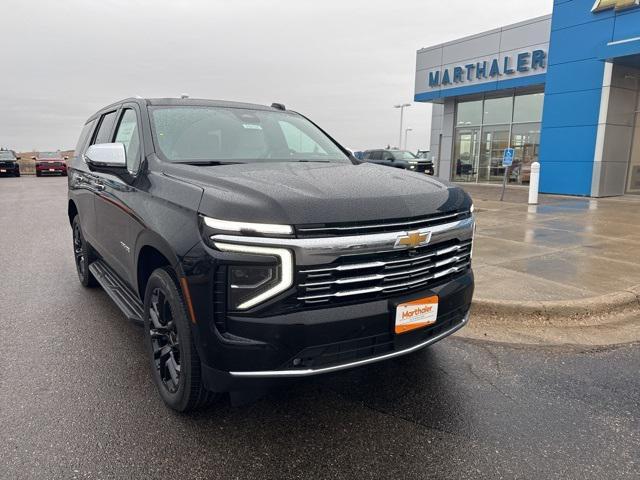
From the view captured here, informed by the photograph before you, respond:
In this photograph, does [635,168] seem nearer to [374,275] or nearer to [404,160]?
[404,160]

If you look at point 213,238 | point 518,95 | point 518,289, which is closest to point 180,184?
point 213,238

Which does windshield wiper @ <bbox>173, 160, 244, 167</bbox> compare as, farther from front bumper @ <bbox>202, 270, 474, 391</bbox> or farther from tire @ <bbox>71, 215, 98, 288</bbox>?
tire @ <bbox>71, 215, 98, 288</bbox>

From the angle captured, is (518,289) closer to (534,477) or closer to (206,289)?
(534,477)

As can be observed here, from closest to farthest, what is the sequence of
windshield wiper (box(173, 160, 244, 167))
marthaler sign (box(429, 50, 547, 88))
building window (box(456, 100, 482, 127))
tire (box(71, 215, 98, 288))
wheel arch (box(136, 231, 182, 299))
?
wheel arch (box(136, 231, 182, 299)) → windshield wiper (box(173, 160, 244, 167)) → tire (box(71, 215, 98, 288)) → marthaler sign (box(429, 50, 547, 88)) → building window (box(456, 100, 482, 127))

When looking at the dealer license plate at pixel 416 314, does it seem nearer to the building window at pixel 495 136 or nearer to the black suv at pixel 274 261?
the black suv at pixel 274 261

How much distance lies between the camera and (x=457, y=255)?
10.0 feet

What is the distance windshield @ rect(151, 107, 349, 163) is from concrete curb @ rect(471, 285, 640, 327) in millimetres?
2002

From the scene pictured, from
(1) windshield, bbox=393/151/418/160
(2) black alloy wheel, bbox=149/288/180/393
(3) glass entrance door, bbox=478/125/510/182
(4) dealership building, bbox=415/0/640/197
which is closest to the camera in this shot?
(2) black alloy wheel, bbox=149/288/180/393

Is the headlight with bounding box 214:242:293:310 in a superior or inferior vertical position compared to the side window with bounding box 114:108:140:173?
inferior

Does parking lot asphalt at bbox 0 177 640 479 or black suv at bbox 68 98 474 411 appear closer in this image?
black suv at bbox 68 98 474 411

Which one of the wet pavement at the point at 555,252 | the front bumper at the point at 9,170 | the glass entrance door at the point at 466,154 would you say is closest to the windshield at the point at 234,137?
the wet pavement at the point at 555,252

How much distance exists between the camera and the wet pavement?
525 centimetres

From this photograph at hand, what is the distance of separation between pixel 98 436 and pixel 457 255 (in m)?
2.34

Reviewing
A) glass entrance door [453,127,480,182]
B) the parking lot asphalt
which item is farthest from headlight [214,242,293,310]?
glass entrance door [453,127,480,182]
